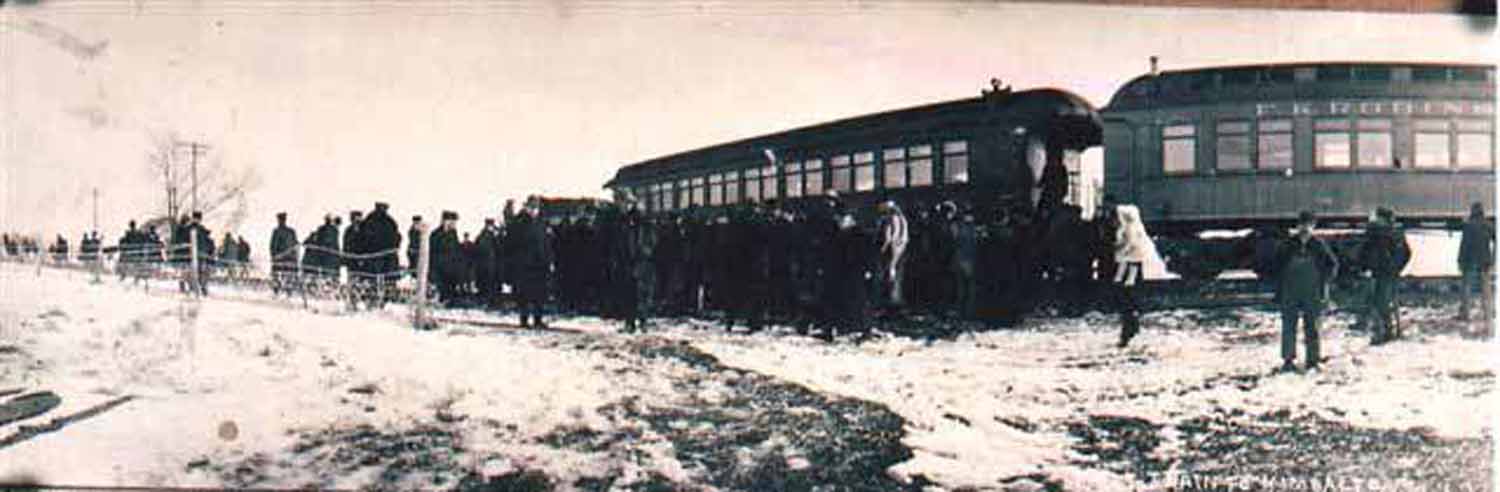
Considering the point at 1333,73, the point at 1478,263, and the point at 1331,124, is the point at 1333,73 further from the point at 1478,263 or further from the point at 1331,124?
the point at 1478,263

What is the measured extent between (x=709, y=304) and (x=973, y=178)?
924 mm

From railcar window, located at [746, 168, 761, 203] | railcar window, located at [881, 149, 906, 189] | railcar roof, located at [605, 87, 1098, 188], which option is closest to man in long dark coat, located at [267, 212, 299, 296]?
railcar roof, located at [605, 87, 1098, 188]

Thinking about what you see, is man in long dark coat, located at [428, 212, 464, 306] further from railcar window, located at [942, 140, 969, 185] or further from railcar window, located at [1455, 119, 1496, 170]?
railcar window, located at [1455, 119, 1496, 170]

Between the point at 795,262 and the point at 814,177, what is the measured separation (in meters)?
0.29

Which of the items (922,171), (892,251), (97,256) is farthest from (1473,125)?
(97,256)

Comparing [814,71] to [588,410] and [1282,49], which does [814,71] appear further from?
[1282,49]

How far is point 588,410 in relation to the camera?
2.42m

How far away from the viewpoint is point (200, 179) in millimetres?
2492

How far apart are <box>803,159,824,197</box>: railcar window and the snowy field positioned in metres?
0.58

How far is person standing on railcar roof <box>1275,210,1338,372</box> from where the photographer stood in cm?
249

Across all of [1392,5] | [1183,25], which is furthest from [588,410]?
[1392,5]

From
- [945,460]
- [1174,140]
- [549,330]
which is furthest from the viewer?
[1174,140]

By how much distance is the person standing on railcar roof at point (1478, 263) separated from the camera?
251cm

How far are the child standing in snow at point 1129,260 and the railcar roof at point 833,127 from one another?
1.09ft
